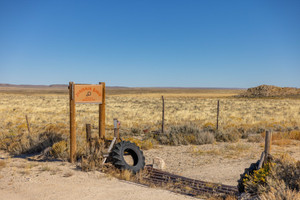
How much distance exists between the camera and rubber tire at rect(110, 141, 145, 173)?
7.18m

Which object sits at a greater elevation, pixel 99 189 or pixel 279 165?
pixel 279 165

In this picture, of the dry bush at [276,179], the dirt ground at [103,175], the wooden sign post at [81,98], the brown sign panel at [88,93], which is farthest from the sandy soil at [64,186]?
the brown sign panel at [88,93]

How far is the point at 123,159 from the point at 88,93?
2.45 meters

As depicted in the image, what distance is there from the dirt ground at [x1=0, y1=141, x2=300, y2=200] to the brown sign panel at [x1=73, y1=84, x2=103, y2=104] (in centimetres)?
202

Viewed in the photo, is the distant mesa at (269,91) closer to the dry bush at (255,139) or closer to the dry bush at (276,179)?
the dry bush at (255,139)

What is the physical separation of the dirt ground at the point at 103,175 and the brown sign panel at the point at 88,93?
2.02 meters

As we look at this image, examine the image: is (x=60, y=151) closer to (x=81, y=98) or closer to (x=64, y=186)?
(x=81, y=98)

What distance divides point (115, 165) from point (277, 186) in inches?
160

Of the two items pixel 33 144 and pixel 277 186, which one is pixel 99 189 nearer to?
pixel 277 186

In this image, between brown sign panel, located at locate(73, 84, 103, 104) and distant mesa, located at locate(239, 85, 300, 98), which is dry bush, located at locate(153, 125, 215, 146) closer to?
brown sign panel, located at locate(73, 84, 103, 104)

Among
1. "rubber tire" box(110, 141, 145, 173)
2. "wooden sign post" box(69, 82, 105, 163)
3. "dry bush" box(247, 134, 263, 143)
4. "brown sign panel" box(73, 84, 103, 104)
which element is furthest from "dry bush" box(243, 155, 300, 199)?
"dry bush" box(247, 134, 263, 143)

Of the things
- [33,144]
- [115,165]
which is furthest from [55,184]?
[33,144]

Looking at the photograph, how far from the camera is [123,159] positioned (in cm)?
737

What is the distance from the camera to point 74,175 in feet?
22.0
